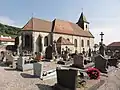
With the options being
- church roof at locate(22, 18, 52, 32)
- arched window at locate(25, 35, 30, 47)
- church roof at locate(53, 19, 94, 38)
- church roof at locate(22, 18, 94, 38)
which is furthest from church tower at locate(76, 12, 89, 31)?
arched window at locate(25, 35, 30, 47)

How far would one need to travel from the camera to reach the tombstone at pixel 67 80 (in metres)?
8.24

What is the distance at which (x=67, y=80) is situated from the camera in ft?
28.0

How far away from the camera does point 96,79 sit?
10.8 meters

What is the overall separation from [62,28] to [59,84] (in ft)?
108

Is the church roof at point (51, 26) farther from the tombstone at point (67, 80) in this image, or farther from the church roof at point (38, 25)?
the tombstone at point (67, 80)

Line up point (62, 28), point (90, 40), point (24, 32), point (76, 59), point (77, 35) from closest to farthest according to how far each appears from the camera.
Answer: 1. point (76, 59)
2. point (24, 32)
3. point (62, 28)
4. point (77, 35)
5. point (90, 40)

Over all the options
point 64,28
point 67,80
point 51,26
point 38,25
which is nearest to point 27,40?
point 38,25

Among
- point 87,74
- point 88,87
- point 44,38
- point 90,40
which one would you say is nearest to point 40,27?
point 44,38

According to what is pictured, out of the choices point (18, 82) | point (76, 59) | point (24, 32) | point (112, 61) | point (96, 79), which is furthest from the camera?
point (24, 32)

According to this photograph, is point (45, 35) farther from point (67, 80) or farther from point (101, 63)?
point (67, 80)

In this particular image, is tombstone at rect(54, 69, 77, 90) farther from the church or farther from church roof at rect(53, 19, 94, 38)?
church roof at rect(53, 19, 94, 38)

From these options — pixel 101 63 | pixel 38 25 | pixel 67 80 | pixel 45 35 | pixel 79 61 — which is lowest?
pixel 67 80

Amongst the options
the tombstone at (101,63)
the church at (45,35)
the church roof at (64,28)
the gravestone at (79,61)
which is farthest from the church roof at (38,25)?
the tombstone at (101,63)

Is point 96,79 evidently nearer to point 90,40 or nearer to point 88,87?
point 88,87
